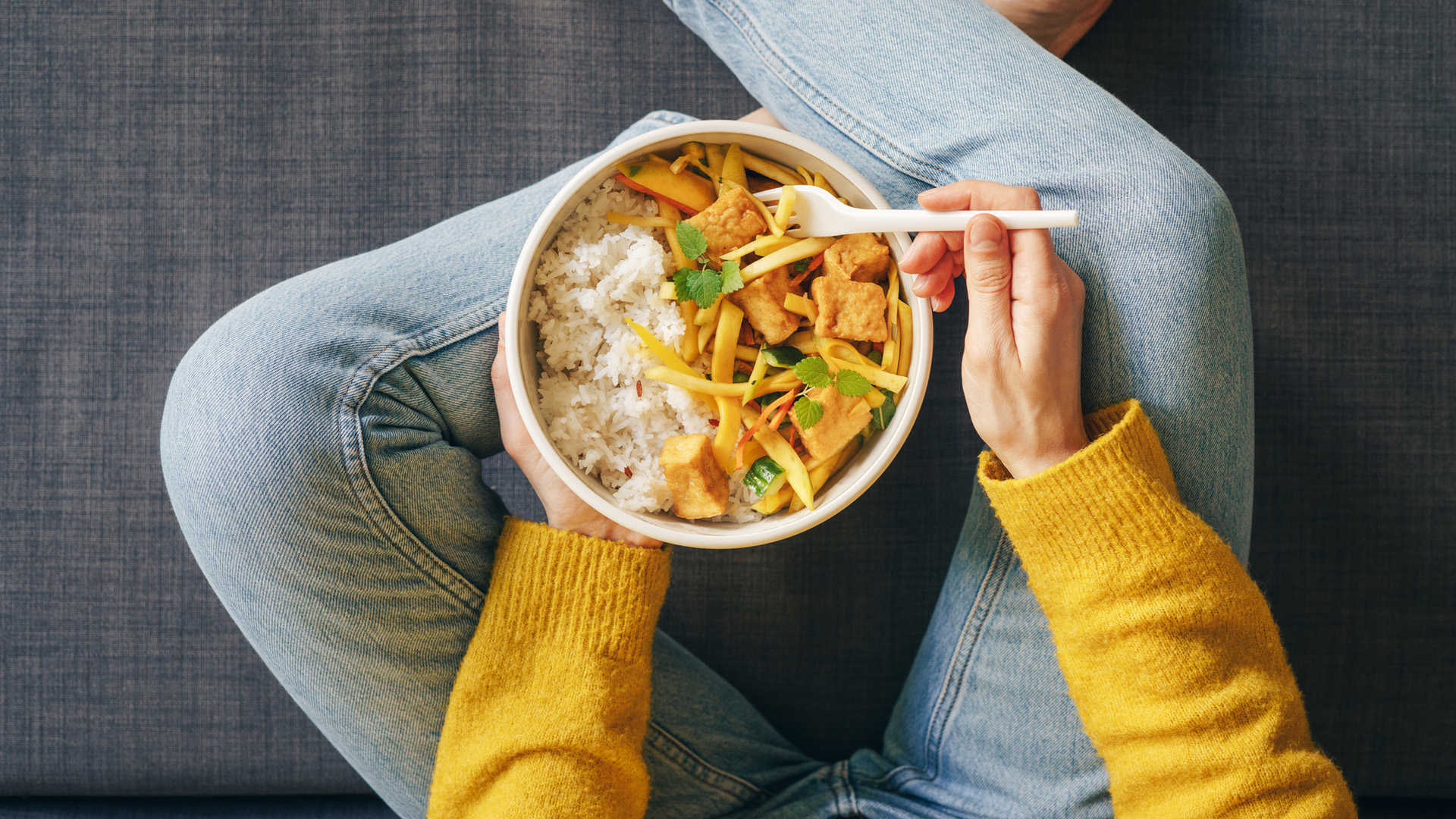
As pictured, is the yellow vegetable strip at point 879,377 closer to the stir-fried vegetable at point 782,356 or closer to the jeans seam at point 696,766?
the stir-fried vegetable at point 782,356

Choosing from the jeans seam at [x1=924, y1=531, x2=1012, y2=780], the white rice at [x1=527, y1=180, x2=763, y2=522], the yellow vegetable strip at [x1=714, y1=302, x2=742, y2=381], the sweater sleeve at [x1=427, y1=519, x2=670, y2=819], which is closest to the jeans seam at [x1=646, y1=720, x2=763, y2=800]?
the sweater sleeve at [x1=427, y1=519, x2=670, y2=819]

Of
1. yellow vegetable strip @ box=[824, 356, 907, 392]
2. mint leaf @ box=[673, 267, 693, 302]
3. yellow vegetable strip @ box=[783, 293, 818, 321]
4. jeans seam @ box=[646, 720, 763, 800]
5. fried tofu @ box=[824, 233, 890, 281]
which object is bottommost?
jeans seam @ box=[646, 720, 763, 800]

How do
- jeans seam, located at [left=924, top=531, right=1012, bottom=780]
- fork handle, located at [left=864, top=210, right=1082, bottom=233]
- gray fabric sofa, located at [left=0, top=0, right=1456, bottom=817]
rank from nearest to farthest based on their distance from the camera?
fork handle, located at [left=864, top=210, right=1082, bottom=233]
jeans seam, located at [left=924, top=531, right=1012, bottom=780]
gray fabric sofa, located at [left=0, top=0, right=1456, bottom=817]

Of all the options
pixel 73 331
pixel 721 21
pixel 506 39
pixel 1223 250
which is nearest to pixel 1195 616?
pixel 1223 250

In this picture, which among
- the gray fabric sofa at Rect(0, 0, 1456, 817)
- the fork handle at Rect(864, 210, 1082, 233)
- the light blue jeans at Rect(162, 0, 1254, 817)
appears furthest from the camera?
the gray fabric sofa at Rect(0, 0, 1456, 817)

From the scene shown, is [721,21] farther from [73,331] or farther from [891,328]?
[73,331]

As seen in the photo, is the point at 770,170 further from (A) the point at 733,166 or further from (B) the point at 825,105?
(B) the point at 825,105

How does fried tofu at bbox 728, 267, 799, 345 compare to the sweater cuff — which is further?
the sweater cuff

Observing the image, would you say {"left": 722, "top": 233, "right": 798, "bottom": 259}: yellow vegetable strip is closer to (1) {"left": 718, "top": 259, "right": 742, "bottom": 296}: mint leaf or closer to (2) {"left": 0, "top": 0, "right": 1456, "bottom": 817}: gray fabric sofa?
(1) {"left": 718, "top": 259, "right": 742, "bottom": 296}: mint leaf

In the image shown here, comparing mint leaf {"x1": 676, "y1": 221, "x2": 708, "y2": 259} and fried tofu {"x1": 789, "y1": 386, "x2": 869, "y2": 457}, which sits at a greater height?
mint leaf {"x1": 676, "y1": 221, "x2": 708, "y2": 259}
